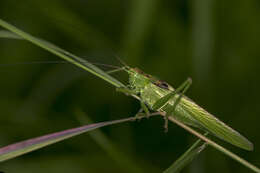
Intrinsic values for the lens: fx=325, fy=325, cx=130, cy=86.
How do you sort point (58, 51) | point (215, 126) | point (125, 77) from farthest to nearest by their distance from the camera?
1. point (125, 77)
2. point (215, 126)
3. point (58, 51)

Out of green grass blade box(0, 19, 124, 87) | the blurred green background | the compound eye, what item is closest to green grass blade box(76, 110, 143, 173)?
the blurred green background

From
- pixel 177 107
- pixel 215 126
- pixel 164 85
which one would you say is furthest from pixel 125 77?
pixel 215 126

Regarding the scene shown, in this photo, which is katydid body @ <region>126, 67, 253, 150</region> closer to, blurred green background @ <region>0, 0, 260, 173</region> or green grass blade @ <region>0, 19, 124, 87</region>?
green grass blade @ <region>0, 19, 124, 87</region>

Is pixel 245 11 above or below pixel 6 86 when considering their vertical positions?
below

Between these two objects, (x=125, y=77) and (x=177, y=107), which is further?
(x=125, y=77)

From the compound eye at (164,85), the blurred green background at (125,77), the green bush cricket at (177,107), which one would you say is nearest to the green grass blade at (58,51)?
the green bush cricket at (177,107)

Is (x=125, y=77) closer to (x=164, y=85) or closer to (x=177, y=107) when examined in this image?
(x=164, y=85)

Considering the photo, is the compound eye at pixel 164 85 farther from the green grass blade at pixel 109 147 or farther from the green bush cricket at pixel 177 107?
the green grass blade at pixel 109 147

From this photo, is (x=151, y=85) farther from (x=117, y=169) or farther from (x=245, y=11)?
(x=245, y=11)

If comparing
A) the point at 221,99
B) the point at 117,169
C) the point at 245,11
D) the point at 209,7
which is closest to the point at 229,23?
the point at 245,11
